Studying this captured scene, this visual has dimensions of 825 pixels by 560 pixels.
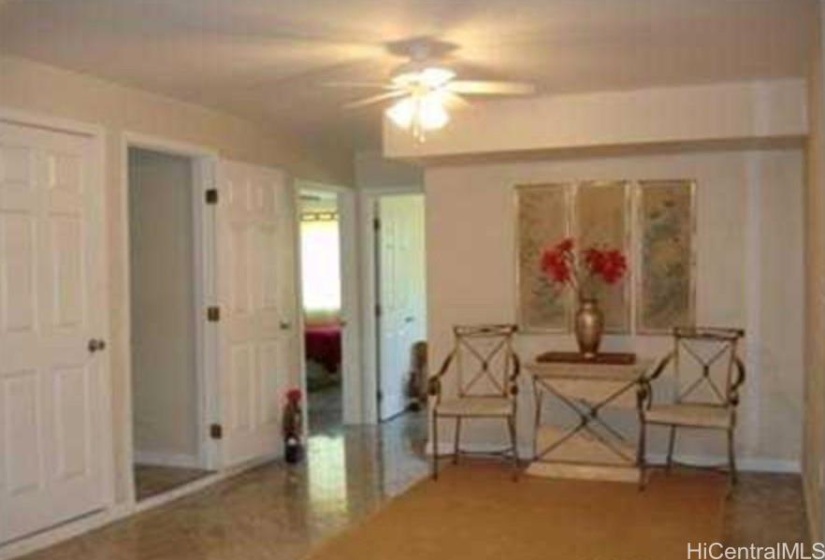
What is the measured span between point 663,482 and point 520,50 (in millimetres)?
2562

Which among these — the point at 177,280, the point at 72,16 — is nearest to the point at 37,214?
the point at 72,16

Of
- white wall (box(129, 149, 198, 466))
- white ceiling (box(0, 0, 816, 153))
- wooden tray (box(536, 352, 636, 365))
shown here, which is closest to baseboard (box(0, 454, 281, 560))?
white wall (box(129, 149, 198, 466))

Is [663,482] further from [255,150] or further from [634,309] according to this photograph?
[255,150]

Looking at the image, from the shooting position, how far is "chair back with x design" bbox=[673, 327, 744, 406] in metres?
5.34

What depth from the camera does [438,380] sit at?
18.4 feet

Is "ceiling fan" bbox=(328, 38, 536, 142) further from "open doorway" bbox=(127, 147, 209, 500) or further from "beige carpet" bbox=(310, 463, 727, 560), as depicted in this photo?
"beige carpet" bbox=(310, 463, 727, 560)

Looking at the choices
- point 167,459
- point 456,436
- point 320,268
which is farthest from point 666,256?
point 320,268

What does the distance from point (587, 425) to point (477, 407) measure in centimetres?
74

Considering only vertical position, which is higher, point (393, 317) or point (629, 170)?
point (629, 170)

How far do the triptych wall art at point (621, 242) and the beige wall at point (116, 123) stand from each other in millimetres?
1976

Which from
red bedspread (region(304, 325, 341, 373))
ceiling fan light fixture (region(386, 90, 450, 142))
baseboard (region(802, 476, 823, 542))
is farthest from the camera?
red bedspread (region(304, 325, 341, 373))

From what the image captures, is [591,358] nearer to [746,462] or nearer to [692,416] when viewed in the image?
[692,416]

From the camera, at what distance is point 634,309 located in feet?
18.2

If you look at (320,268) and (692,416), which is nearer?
(692,416)
